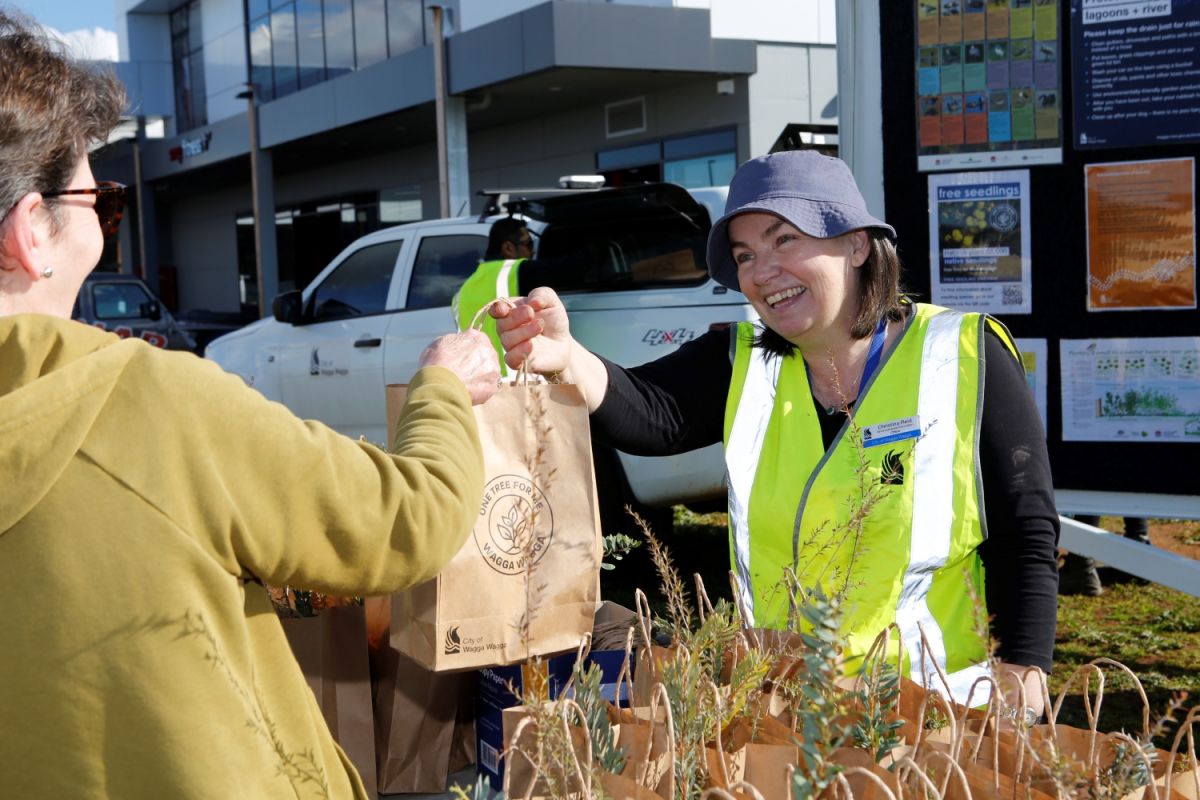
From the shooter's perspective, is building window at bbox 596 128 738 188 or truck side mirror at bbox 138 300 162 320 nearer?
building window at bbox 596 128 738 188

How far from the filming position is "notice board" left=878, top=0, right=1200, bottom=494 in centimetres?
335

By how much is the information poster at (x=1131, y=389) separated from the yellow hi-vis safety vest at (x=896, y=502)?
142 cm

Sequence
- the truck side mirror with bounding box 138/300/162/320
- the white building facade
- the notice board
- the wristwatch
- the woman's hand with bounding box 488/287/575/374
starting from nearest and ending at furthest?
1. the wristwatch
2. the woman's hand with bounding box 488/287/575/374
3. the notice board
4. the white building facade
5. the truck side mirror with bounding box 138/300/162/320

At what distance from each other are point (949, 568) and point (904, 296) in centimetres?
58

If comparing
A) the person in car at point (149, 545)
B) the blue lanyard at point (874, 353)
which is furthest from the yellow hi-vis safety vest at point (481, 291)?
the person in car at point (149, 545)

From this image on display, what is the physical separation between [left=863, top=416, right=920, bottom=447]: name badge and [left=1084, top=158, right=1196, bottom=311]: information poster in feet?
5.28

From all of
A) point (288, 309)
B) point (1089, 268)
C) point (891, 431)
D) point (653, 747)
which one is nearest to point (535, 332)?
point (891, 431)

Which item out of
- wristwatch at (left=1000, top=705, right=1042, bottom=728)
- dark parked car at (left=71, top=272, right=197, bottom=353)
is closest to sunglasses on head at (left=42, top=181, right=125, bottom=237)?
wristwatch at (left=1000, top=705, right=1042, bottom=728)

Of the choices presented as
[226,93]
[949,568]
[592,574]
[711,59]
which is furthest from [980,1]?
[226,93]

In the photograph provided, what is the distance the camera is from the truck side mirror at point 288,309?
8.14 m

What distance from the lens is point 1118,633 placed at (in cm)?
538

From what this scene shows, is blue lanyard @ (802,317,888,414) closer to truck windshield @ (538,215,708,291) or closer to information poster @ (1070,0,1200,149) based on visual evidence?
information poster @ (1070,0,1200,149)

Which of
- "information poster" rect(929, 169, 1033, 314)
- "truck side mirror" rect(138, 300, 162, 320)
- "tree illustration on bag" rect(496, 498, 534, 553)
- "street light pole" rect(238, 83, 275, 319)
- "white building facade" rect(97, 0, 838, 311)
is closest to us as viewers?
"tree illustration on bag" rect(496, 498, 534, 553)

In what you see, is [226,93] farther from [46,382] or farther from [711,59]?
[46,382]
